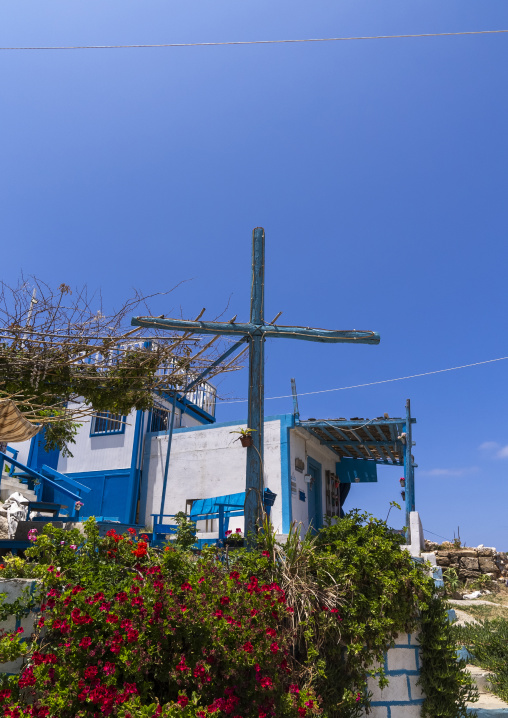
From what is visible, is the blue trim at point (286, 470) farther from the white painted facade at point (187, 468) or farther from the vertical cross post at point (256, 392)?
the vertical cross post at point (256, 392)

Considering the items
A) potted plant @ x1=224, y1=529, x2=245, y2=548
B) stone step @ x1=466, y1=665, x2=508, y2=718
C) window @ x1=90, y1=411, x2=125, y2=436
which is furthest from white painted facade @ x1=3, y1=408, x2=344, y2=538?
stone step @ x1=466, y1=665, x2=508, y2=718

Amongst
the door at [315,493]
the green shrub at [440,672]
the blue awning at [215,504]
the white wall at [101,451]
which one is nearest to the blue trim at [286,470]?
the door at [315,493]

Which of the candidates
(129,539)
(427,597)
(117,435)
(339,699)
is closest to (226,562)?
(129,539)

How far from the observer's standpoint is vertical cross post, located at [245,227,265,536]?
5.67 meters

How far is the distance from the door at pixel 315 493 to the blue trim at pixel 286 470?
6.16ft

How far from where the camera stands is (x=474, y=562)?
15.3 metres

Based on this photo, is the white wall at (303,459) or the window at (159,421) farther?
the window at (159,421)

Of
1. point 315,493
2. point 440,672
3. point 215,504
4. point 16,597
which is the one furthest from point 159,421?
point 16,597

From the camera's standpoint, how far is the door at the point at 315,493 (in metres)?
14.9

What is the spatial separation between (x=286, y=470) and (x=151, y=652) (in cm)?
991

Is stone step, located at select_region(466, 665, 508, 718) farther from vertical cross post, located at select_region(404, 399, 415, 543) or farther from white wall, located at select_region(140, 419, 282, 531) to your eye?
white wall, located at select_region(140, 419, 282, 531)

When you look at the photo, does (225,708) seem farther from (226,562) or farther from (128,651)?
(226,562)

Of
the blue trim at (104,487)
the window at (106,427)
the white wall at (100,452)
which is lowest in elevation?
the blue trim at (104,487)

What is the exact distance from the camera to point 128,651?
312 centimetres
